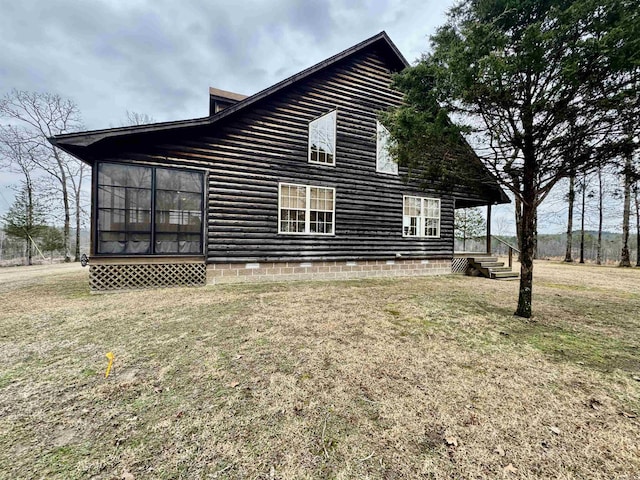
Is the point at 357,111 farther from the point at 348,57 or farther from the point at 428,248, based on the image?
the point at 428,248

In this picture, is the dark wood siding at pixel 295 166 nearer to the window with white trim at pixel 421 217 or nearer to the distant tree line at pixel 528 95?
the window with white trim at pixel 421 217

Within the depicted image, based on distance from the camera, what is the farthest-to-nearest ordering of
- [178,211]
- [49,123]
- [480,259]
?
[49,123] < [480,259] < [178,211]

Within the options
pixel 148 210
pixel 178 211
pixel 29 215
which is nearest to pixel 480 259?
pixel 178 211

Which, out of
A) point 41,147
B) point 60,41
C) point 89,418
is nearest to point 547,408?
point 89,418

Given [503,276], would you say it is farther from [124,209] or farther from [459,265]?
[124,209]

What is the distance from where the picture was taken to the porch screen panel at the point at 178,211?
7195 millimetres

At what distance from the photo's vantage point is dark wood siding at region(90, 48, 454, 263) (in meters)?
7.50

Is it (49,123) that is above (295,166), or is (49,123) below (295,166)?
above

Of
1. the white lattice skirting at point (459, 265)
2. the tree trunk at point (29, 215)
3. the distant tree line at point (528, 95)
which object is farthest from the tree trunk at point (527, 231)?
the tree trunk at point (29, 215)

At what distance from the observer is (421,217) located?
10.4m

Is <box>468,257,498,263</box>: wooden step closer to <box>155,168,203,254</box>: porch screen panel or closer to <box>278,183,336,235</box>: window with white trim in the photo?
<box>278,183,336,235</box>: window with white trim

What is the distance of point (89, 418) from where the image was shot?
2.12 metres

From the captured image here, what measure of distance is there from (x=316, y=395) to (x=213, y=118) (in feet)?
24.3

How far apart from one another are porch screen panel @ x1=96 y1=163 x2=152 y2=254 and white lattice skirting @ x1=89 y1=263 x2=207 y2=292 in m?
0.47
